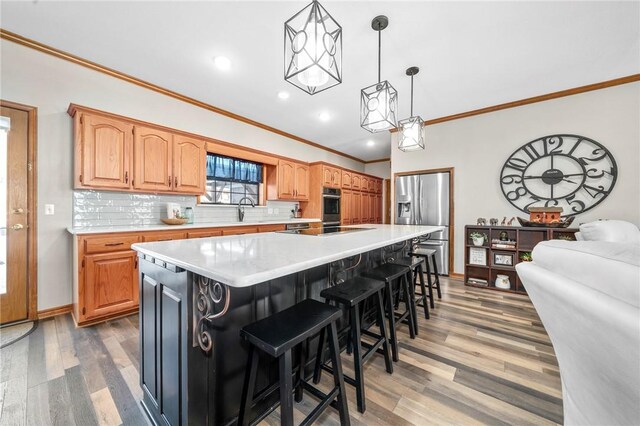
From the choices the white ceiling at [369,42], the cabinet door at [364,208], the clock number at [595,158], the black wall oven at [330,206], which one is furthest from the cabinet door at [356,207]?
the clock number at [595,158]

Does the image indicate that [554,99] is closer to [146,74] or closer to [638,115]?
[638,115]

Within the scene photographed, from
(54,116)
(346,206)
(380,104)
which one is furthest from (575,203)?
(54,116)

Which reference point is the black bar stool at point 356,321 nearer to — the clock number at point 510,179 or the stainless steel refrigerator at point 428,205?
the stainless steel refrigerator at point 428,205

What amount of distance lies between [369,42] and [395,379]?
281 cm

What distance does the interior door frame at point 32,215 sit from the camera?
2393mm

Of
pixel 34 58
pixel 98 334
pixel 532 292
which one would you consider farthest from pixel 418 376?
pixel 34 58

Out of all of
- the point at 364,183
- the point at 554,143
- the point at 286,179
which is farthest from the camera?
the point at 364,183

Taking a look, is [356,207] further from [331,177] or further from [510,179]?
[510,179]

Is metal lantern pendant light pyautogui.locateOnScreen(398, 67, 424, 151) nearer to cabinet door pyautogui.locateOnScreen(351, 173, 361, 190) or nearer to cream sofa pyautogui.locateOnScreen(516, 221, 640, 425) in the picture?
cream sofa pyautogui.locateOnScreen(516, 221, 640, 425)

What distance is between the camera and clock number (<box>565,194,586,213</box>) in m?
3.23

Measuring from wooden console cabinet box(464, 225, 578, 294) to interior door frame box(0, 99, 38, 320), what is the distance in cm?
511

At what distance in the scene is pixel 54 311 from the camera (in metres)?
Result: 2.51

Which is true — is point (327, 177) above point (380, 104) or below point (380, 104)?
below

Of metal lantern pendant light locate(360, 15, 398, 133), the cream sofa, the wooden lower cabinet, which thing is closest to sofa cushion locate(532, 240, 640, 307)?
the cream sofa
